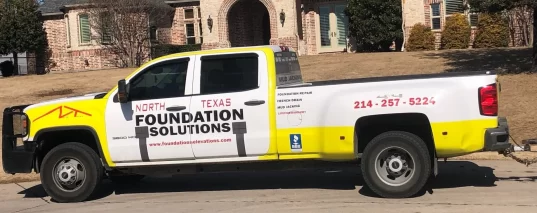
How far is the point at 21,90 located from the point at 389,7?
15.2 m

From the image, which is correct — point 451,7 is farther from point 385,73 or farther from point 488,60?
point 385,73

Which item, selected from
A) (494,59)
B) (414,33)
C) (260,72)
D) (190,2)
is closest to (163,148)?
(260,72)

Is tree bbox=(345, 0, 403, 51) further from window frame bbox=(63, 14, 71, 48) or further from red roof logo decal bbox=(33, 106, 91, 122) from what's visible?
red roof logo decal bbox=(33, 106, 91, 122)

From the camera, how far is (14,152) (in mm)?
9109

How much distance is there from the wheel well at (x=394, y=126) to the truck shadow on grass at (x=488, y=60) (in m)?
11.0

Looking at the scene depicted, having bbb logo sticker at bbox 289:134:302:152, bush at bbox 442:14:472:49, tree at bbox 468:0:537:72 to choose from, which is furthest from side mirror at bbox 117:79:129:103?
bush at bbox 442:14:472:49

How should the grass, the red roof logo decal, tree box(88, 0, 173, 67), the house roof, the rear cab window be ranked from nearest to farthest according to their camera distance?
1. the rear cab window
2. the red roof logo decal
3. the grass
4. tree box(88, 0, 173, 67)
5. the house roof

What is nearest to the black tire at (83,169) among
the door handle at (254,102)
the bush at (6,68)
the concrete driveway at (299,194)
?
the concrete driveway at (299,194)

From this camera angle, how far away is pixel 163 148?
857cm

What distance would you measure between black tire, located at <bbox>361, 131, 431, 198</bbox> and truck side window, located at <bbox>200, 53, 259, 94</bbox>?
1.67 m

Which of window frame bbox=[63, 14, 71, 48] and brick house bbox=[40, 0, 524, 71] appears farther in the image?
window frame bbox=[63, 14, 71, 48]

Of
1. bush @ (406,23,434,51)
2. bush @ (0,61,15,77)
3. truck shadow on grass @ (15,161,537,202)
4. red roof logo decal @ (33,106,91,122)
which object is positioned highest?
bush @ (406,23,434,51)

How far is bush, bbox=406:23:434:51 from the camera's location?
28.0 meters

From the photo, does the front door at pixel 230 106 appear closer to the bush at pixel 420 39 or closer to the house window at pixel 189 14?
the bush at pixel 420 39
